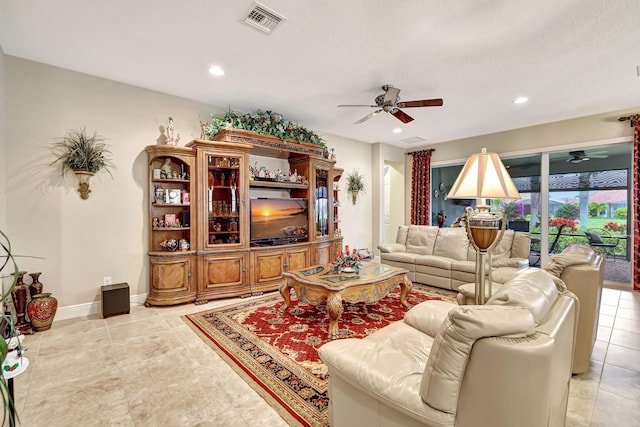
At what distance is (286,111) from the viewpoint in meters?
4.70

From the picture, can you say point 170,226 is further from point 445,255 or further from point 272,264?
point 445,255

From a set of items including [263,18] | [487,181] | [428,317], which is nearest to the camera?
[487,181]

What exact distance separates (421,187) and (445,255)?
254 cm

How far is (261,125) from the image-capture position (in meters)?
4.41

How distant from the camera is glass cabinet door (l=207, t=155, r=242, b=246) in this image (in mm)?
4074

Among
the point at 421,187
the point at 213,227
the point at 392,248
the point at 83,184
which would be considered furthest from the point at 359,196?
the point at 83,184

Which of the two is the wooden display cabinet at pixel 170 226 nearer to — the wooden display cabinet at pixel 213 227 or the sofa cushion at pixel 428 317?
the wooden display cabinet at pixel 213 227

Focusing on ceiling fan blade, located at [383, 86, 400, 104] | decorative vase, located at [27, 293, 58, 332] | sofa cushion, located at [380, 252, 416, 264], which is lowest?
decorative vase, located at [27, 293, 58, 332]

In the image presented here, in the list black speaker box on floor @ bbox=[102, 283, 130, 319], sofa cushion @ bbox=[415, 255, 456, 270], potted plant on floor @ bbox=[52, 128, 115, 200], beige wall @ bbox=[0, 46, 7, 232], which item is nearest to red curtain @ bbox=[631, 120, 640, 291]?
sofa cushion @ bbox=[415, 255, 456, 270]

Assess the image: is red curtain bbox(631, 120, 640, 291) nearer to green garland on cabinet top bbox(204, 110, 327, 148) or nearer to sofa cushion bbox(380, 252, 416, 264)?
sofa cushion bbox(380, 252, 416, 264)

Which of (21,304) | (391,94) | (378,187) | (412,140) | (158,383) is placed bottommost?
(158,383)

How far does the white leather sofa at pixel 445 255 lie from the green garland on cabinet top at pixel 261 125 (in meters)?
2.49

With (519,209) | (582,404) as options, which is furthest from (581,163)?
(582,404)

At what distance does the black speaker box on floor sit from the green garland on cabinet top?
2.21 m
